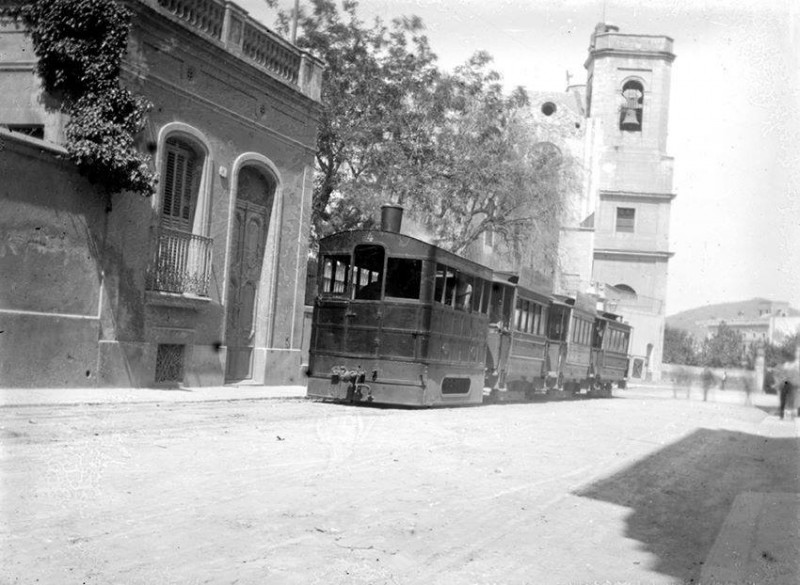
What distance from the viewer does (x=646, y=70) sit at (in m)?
51.8

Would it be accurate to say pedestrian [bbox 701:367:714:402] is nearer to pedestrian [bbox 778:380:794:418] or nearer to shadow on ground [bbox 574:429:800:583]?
pedestrian [bbox 778:380:794:418]

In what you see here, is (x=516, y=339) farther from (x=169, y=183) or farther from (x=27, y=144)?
(x=27, y=144)

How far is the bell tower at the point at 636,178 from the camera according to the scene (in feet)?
168

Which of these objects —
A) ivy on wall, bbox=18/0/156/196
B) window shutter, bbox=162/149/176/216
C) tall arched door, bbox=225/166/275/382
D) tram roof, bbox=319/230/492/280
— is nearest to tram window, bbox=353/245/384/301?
tram roof, bbox=319/230/492/280

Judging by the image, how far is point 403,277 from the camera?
14.2 meters

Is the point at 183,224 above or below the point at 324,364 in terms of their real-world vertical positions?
above

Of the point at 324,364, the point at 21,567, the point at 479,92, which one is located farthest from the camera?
the point at 479,92

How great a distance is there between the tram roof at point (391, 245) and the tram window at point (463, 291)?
437 millimetres

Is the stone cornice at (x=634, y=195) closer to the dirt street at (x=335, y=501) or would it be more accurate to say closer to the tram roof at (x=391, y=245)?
the tram roof at (x=391, y=245)

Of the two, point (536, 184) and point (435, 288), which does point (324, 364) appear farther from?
point (536, 184)

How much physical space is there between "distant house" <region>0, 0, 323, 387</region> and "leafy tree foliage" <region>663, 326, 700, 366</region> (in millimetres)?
59853

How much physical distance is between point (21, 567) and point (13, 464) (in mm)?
2395

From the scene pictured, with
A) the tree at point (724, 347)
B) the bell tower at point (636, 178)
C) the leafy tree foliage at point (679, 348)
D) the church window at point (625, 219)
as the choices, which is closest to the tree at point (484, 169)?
the bell tower at point (636, 178)

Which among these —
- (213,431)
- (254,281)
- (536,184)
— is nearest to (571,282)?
(536,184)
